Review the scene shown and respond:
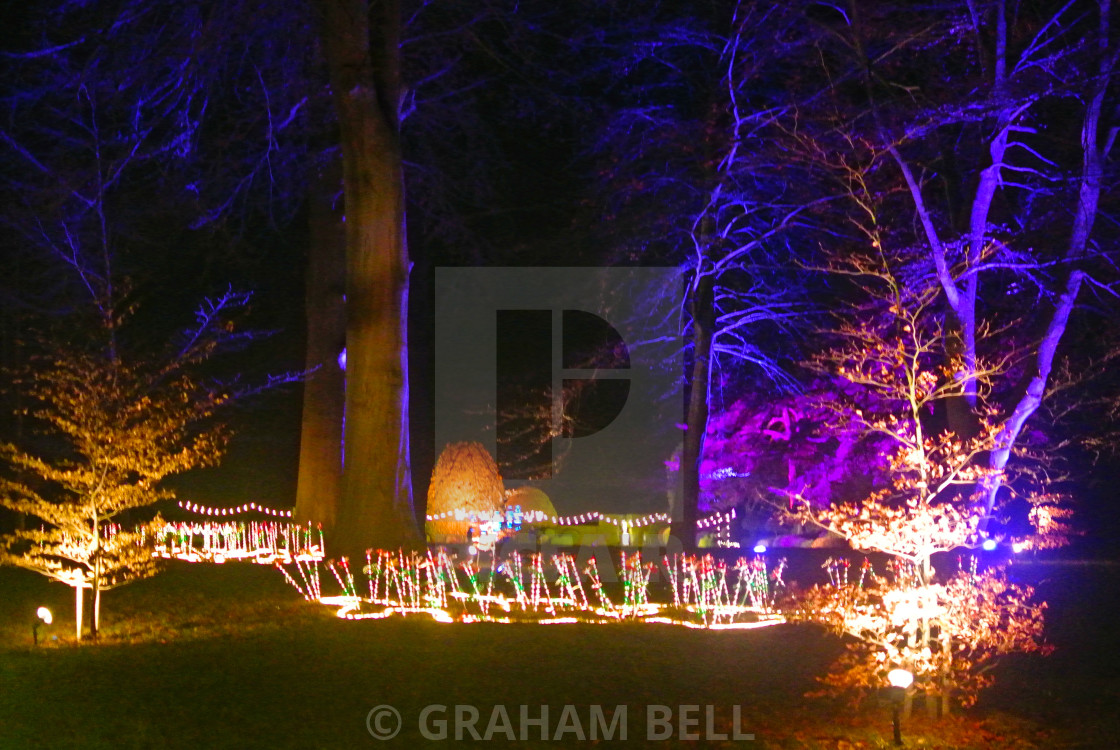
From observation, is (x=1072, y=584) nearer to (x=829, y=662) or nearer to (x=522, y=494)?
(x=829, y=662)

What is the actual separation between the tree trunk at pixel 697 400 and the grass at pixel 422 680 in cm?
681

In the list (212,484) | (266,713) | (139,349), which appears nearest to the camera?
(266,713)

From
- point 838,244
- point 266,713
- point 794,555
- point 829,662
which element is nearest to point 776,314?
point 838,244

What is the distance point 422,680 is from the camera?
25.6ft

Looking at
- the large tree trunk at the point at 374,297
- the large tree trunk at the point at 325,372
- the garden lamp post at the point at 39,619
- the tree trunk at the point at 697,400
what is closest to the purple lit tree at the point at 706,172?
the tree trunk at the point at 697,400

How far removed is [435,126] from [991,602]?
12.7m

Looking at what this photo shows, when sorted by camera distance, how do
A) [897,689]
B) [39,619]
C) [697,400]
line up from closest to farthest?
1. [897,689]
2. [39,619]
3. [697,400]

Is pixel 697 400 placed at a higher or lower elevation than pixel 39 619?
higher

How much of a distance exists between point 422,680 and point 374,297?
6.40 meters

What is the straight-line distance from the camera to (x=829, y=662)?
8.83 m

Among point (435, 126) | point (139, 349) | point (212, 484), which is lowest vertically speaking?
point (212, 484)

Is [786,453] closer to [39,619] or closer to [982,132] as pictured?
[982,132]

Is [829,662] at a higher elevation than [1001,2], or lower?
lower

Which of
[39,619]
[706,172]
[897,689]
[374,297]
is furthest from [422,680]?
[706,172]
